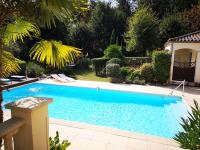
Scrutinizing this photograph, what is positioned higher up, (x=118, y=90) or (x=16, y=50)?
(x=16, y=50)

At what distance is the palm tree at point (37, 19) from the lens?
2646 mm

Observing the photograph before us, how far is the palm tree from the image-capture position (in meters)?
2.65

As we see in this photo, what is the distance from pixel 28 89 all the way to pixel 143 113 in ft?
26.2

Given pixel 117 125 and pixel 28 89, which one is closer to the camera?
pixel 117 125

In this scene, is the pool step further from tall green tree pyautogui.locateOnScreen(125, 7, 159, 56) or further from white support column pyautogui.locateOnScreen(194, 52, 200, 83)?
tall green tree pyautogui.locateOnScreen(125, 7, 159, 56)

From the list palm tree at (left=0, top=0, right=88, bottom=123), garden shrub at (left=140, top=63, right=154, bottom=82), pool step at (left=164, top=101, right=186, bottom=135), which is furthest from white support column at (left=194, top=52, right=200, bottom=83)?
palm tree at (left=0, top=0, right=88, bottom=123)

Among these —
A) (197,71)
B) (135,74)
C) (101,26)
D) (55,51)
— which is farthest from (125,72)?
(101,26)

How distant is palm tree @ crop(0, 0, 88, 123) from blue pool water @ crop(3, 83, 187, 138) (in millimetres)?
5142

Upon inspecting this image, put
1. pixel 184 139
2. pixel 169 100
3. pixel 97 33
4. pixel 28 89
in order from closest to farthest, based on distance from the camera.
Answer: pixel 184 139
pixel 169 100
pixel 28 89
pixel 97 33

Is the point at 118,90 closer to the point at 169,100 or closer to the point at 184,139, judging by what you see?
the point at 169,100

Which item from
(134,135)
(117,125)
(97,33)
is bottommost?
(117,125)

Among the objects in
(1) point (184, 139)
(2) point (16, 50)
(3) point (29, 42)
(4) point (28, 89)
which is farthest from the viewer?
(3) point (29, 42)

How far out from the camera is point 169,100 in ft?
33.6

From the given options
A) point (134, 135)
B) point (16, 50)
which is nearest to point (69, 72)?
point (16, 50)
